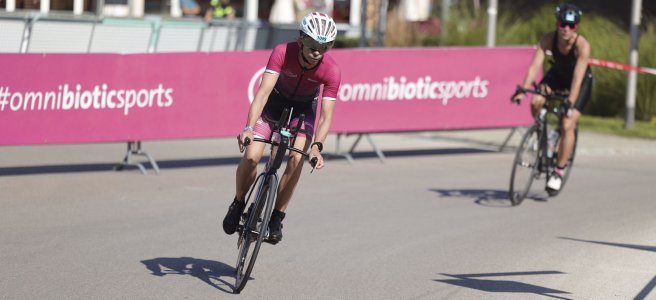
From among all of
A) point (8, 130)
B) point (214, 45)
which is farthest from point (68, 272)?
point (214, 45)

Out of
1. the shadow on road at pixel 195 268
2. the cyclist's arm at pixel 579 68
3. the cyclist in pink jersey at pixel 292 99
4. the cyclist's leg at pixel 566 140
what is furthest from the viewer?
the cyclist's leg at pixel 566 140

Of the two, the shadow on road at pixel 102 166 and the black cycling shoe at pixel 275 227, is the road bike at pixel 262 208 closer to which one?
the black cycling shoe at pixel 275 227

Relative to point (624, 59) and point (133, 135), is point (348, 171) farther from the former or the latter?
point (624, 59)

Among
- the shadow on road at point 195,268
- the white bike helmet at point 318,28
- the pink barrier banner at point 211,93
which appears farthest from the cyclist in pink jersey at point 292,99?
the pink barrier banner at point 211,93

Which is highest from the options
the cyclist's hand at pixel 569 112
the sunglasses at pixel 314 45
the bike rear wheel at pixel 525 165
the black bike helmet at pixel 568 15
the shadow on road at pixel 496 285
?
the sunglasses at pixel 314 45

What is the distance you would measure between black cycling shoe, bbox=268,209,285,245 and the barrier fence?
5.80 metres

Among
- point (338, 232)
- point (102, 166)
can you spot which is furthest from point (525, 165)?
point (102, 166)

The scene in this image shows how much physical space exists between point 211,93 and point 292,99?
6312 millimetres

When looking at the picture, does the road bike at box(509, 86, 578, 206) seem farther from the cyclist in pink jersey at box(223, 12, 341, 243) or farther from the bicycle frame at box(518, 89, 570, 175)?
the cyclist in pink jersey at box(223, 12, 341, 243)

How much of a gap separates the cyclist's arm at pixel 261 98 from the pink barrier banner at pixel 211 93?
5.88 m

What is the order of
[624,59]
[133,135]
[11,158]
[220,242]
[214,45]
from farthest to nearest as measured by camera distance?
[214,45], [624,59], [11,158], [133,135], [220,242]

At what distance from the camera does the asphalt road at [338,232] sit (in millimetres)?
8141

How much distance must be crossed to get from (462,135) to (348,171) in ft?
15.3

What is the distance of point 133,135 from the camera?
14.0 meters
